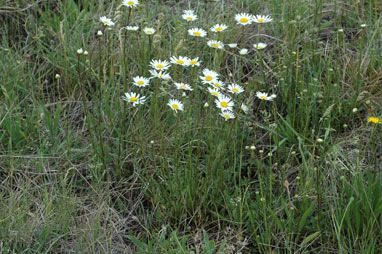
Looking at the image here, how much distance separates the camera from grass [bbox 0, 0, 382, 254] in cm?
204

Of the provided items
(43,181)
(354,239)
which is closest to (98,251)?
(43,181)

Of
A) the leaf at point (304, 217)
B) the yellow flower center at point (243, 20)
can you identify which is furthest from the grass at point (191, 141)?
the yellow flower center at point (243, 20)

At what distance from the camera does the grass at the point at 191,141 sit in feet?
6.71

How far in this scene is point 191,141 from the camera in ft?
7.32

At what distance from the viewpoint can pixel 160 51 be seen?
2838mm

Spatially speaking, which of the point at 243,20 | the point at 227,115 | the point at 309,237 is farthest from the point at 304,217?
the point at 243,20

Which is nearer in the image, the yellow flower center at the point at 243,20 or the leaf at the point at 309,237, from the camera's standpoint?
the leaf at the point at 309,237

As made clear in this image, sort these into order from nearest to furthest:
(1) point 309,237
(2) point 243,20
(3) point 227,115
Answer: (1) point 309,237, (3) point 227,115, (2) point 243,20

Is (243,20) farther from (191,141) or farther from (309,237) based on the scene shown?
(309,237)

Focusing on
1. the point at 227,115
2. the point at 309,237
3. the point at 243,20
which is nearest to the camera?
the point at 309,237

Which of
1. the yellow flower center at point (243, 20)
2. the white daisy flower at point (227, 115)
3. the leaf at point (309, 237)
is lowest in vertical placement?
the leaf at point (309, 237)

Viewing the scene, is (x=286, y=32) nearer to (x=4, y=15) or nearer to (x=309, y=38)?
(x=309, y=38)

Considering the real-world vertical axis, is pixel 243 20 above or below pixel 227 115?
above

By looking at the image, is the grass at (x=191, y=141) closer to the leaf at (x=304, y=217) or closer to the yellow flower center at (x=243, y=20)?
the leaf at (x=304, y=217)
